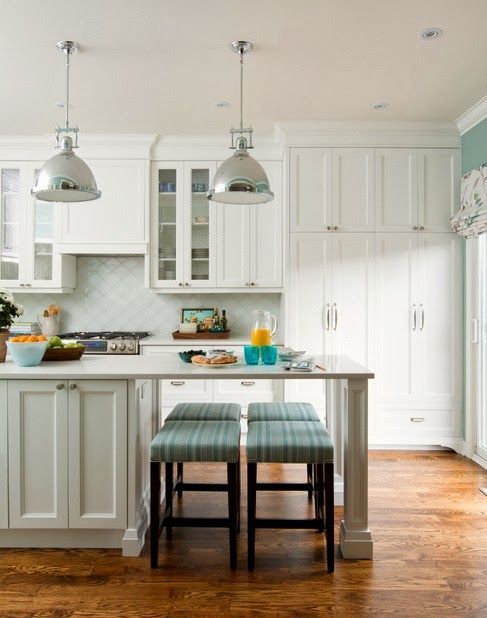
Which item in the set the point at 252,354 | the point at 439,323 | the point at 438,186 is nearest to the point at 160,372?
the point at 252,354

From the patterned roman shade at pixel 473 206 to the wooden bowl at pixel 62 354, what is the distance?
289 centimetres

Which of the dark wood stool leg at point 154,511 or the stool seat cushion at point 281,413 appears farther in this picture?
the stool seat cushion at point 281,413

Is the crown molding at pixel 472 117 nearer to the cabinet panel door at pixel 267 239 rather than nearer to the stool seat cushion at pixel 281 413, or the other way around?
the cabinet panel door at pixel 267 239

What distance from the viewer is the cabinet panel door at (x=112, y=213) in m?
4.52

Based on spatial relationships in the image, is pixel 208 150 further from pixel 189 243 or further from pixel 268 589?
pixel 268 589

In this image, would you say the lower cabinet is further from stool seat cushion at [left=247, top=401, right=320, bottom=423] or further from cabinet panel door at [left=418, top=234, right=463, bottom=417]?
cabinet panel door at [left=418, top=234, right=463, bottom=417]

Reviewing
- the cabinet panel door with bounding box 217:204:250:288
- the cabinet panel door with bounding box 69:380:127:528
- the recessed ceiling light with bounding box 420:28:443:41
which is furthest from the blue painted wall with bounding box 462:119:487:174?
the cabinet panel door with bounding box 69:380:127:528

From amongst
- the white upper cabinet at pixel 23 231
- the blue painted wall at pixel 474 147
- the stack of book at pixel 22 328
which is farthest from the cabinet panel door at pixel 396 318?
the stack of book at pixel 22 328

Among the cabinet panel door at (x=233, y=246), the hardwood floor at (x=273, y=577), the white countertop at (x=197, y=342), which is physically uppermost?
the cabinet panel door at (x=233, y=246)

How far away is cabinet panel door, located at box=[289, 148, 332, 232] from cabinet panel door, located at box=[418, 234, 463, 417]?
0.86 metres

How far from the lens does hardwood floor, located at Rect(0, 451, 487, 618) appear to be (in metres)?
2.07

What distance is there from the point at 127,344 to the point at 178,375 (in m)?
2.04

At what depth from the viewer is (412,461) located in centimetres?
399

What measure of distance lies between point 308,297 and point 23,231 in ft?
8.35
